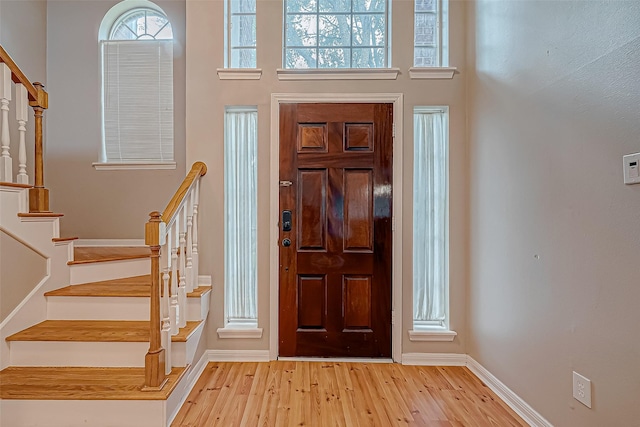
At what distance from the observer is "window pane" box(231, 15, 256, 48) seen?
2682 millimetres

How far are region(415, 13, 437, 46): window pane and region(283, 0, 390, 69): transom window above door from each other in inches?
10.7

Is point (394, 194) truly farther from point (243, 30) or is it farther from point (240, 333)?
point (243, 30)

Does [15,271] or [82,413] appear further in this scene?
[15,271]

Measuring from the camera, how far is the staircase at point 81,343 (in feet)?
5.64

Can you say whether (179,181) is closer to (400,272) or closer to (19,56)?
(19,56)

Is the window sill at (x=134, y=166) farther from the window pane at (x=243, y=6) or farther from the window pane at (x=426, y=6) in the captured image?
the window pane at (x=426, y=6)

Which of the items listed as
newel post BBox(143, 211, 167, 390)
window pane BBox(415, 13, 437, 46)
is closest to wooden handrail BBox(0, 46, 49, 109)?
newel post BBox(143, 211, 167, 390)

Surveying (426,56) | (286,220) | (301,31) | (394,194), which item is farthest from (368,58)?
(286,220)

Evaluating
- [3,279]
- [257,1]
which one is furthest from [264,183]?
[3,279]

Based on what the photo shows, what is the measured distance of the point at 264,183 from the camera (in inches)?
104

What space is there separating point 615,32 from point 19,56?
4.50 m

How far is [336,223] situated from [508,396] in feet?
5.21

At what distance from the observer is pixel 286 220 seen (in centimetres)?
263

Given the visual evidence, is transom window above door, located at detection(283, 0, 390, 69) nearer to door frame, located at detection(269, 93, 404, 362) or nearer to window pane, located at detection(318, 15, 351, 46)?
window pane, located at detection(318, 15, 351, 46)
